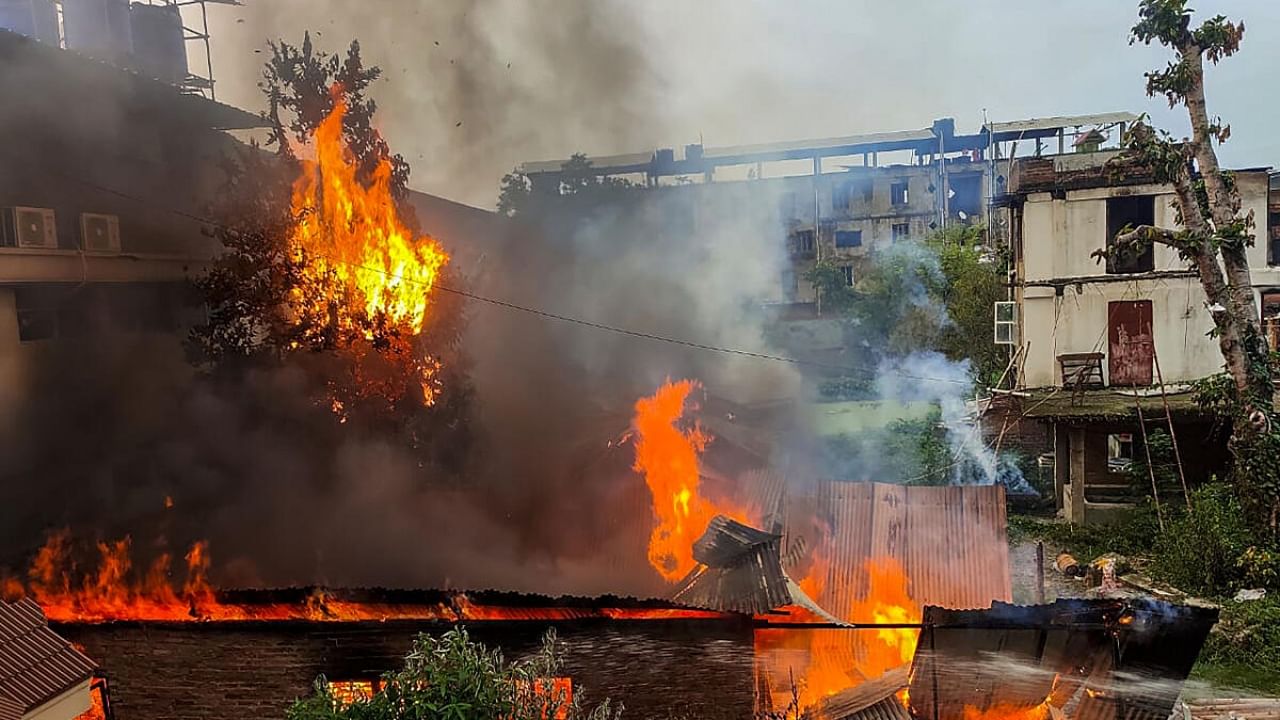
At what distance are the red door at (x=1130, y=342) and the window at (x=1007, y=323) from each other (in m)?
2.23

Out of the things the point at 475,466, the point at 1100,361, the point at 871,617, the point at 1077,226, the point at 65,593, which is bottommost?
the point at 871,617

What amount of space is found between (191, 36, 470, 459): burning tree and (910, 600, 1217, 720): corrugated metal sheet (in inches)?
410

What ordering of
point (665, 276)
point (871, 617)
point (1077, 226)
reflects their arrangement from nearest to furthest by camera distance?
point (871, 617) < point (1077, 226) < point (665, 276)

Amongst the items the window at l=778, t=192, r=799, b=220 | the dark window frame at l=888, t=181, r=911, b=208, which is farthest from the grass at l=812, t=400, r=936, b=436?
the dark window frame at l=888, t=181, r=911, b=208

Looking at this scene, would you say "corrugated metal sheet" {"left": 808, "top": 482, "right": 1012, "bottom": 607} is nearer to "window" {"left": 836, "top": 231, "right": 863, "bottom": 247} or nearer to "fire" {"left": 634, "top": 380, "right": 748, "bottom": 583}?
"fire" {"left": 634, "top": 380, "right": 748, "bottom": 583}

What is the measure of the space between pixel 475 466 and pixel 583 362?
241 inches

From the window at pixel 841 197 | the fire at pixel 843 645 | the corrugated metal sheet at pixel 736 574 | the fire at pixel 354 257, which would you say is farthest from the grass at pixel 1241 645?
the window at pixel 841 197

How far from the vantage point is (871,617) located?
10.3 m

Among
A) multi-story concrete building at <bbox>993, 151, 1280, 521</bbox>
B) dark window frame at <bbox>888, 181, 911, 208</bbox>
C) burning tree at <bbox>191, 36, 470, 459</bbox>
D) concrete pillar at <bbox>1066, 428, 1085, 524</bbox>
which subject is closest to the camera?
burning tree at <bbox>191, 36, 470, 459</bbox>

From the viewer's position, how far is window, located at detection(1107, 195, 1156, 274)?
1894 cm

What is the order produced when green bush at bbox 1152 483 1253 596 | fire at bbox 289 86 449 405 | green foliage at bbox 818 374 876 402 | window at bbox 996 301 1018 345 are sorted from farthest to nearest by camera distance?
1. green foliage at bbox 818 374 876 402
2. window at bbox 996 301 1018 345
3. fire at bbox 289 86 449 405
4. green bush at bbox 1152 483 1253 596

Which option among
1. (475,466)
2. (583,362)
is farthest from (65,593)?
(583,362)

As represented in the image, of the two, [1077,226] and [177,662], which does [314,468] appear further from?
[1077,226]

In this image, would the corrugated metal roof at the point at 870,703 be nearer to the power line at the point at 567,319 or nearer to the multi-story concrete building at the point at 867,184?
the power line at the point at 567,319
